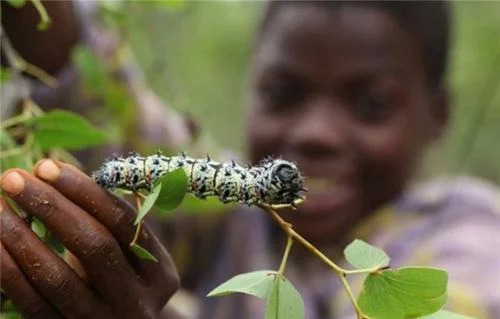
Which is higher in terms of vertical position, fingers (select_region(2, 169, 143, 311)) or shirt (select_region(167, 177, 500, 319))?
shirt (select_region(167, 177, 500, 319))

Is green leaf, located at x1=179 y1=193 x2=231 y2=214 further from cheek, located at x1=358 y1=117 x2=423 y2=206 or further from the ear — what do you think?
the ear

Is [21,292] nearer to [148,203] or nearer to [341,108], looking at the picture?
[148,203]

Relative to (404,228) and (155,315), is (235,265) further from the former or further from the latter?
(155,315)

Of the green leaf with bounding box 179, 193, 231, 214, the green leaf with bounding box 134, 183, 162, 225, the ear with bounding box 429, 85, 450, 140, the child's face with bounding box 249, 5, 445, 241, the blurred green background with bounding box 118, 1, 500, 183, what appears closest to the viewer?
the green leaf with bounding box 134, 183, 162, 225

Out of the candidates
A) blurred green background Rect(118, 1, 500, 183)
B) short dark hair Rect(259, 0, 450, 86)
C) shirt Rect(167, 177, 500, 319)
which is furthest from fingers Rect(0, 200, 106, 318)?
short dark hair Rect(259, 0, 450, 86)

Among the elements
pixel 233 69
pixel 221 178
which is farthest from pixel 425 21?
pixel 233 69

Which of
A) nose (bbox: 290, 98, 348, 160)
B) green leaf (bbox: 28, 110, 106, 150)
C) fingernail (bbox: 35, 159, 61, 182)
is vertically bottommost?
fingernail (bbox: 35, 159, 61, 182)

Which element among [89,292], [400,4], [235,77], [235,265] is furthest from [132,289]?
[235,77]
